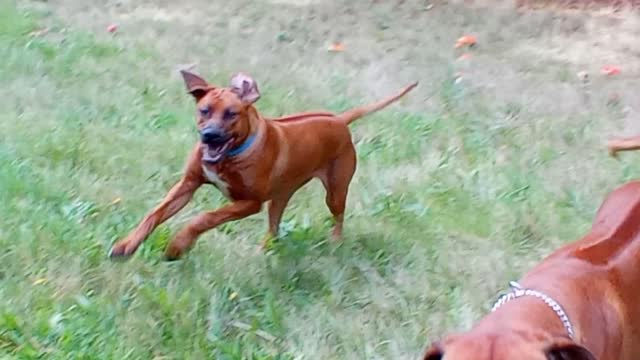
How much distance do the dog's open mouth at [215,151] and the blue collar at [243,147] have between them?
0.04 meters

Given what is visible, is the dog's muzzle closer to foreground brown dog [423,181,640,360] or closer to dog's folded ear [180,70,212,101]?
dog's folded ear [180,70,212,101]

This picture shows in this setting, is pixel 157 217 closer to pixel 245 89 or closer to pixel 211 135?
pixel 211 135

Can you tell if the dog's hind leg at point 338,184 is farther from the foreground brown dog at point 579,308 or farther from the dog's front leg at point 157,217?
the foreground brown dog at point 579,308

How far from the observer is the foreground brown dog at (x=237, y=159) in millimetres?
4941

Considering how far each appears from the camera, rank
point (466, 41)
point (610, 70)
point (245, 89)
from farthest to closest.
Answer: point (466, 41) → point (610, 70) → point (245, 89)

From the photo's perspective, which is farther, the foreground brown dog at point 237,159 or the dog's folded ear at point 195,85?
the dog's folded ear at point 195,85

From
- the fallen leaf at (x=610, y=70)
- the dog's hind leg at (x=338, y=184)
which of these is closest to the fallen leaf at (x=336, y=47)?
the fallen leaf at (x=610, y=70)

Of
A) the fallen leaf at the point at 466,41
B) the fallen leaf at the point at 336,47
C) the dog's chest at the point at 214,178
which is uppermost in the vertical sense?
the dog's chest at the point at 214,178

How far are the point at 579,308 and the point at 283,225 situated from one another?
7.68 ft

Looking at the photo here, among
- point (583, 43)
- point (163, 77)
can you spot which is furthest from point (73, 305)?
point (583, 43)

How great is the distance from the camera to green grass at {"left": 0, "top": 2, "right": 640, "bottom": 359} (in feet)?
15.1

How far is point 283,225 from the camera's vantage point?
18.3 feet

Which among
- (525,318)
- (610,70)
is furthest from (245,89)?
(610,70)

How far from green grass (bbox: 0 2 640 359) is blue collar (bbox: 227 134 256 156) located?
0.49 metres
